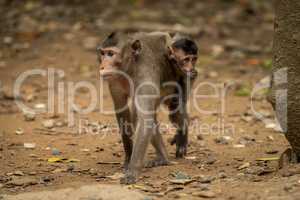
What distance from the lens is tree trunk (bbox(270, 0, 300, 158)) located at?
19.3 feet

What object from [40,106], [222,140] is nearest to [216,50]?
[40,106]

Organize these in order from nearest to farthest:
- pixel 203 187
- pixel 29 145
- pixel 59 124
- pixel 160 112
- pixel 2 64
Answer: pixel 203 187
pixel 29 145
pixel 59 124
pixel 160 112
pixel 2 64

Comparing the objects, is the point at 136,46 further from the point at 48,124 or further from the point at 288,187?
the point at 48,124

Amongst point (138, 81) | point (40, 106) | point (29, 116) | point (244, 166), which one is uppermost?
point (138, 81)

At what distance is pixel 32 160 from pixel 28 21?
25.9 ft

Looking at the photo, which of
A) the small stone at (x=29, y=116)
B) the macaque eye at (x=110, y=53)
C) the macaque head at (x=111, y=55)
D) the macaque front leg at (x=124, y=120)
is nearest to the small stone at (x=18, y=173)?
the macaque front leg at (x=124, y=120)

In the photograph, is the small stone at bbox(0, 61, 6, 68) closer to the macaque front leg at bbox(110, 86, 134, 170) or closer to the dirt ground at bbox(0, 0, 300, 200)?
the dirt ground at bbox(0, 0, 300, 200)

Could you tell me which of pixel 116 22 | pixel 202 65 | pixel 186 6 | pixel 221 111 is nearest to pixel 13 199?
pixel 221 111

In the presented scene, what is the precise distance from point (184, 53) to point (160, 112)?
281 centimetres

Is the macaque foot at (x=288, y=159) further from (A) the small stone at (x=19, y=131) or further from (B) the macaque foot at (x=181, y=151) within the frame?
(A) the small stone at (x=19, y=131)

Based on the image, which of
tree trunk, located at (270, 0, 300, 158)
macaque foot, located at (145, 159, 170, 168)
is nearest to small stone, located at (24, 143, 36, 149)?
macaque foot, located at (145, 159, 170, 168)

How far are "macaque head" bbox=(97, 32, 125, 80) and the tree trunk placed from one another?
1634 millimetres

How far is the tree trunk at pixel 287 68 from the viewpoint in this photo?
5871 millimetres

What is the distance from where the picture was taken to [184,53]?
23.0 feet
